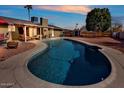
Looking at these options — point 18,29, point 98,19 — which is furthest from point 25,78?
point 18,29

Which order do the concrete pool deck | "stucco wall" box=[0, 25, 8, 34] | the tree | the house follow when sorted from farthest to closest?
the house → "stucco wall" box=[0, 25, 8, 34] → the tree → the concrete pool deck

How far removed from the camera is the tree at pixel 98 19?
15055 millimetres

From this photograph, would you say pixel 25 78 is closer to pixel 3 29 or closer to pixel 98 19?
pixel 98 19

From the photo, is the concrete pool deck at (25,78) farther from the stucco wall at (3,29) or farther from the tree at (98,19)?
the stucco wall at (3,29)

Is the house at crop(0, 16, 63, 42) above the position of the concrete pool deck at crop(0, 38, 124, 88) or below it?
above

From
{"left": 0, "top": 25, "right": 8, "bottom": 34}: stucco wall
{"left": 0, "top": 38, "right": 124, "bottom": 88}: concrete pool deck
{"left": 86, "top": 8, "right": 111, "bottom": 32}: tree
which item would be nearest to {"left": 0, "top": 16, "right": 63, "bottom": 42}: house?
{"left": 0, "top": 25, "right": 8, "bottom": 34}: stucco wall

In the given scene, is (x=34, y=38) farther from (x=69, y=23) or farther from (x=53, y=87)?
(x=53, y=87)

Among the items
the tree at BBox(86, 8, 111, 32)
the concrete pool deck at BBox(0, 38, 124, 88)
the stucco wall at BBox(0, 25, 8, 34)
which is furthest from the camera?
the stucco wall at BBox(0, 25, 8, 34)

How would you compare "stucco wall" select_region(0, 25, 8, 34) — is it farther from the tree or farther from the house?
the tree

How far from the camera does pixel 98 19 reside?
15227mm

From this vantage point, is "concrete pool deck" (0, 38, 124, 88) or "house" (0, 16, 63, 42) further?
"house" (0, 16, 63, 42)

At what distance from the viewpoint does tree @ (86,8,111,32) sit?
49.4ft
